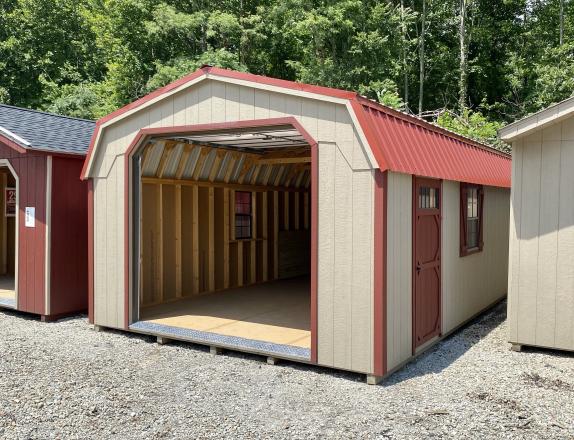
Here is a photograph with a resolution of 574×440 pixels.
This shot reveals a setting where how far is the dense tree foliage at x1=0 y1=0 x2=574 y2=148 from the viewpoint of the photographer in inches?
790

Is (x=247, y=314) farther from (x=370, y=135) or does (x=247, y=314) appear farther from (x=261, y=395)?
(x=370, y=135)

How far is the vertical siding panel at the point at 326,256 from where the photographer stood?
17.9 feet

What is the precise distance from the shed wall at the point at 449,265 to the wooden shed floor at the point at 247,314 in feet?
3.54

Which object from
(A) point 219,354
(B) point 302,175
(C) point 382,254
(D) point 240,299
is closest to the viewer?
(C) point 382,254

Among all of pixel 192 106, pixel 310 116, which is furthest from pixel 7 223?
pixel 310 116

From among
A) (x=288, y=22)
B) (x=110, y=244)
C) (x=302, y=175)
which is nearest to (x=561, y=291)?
(x=110, y=244)

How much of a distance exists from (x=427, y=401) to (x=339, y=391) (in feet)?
2.57

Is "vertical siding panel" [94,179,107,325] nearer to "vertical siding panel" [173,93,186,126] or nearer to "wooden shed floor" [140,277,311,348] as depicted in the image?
"wooden shed floor" [140,277,311,348]

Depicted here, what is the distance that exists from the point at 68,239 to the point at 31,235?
0.52 m

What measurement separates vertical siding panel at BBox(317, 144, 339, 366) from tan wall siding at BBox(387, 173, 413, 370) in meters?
0.56

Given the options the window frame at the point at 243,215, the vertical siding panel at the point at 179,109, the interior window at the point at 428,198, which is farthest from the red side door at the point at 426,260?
the window frame at the point at 243,215

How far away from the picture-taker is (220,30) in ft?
71.3

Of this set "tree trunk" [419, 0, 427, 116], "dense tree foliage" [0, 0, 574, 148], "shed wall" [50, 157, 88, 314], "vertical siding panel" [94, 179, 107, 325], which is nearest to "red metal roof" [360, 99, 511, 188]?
"vertical siding panel" [94, 179, 107, 325]

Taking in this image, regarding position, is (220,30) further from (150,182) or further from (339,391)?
(339,391)
